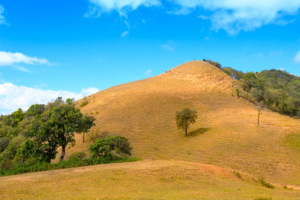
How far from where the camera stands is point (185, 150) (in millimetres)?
32219

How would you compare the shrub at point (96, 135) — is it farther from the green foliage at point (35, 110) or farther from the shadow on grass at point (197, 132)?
the green foliage at point (35, 110)

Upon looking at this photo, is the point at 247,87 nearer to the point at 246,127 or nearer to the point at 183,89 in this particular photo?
the point at 183,89

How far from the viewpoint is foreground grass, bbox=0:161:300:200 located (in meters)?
11.9

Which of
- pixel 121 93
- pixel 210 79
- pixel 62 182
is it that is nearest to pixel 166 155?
pixel 62 182

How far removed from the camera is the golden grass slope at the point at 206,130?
2597 centimetres

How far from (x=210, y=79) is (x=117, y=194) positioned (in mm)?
73244

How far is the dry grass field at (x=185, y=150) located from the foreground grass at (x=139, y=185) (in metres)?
0.06

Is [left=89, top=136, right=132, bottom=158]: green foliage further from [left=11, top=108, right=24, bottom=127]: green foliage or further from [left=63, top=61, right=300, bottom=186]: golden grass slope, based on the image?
[left=11, top=108, right=24, bottom=127]: green foliage

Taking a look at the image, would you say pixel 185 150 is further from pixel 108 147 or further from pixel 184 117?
pixel 108 147

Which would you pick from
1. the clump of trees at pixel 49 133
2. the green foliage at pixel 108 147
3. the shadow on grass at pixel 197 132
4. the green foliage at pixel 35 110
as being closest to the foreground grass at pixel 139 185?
the green foliage at pixel 108 147

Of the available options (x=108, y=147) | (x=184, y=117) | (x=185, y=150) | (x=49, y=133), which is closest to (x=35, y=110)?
(x=49, y=133)

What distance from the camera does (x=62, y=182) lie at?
14289 mm

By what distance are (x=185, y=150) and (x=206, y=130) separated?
859cm

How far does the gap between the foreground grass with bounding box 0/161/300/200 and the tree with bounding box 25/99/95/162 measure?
8.06 metres
